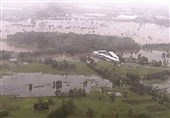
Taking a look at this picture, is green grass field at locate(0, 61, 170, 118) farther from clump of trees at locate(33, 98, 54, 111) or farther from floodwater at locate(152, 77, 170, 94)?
floodwater at locate(152, 77, 170, 94)

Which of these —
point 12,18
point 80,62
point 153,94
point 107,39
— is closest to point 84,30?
point 107,39

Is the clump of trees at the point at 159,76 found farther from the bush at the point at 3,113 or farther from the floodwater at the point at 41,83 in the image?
the bush at the point at 3,113

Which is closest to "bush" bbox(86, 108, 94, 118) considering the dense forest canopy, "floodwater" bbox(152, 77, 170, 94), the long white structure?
"floodwater" bbox(152, 77, 170, 94)

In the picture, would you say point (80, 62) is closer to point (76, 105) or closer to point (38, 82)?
point (38, 82)

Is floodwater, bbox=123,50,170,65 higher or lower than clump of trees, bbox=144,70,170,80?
higher

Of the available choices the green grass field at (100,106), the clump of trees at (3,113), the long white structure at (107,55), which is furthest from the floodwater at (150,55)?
the clump of trees at (3,113)

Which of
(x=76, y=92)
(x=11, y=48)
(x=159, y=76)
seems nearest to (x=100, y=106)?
(x=76, y=92)
